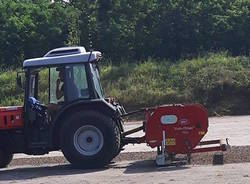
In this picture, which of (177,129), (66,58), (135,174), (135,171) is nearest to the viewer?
(135,174)

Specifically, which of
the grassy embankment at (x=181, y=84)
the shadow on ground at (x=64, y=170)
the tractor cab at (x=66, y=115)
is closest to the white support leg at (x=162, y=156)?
the shadow on ground at (x=64, y=170)

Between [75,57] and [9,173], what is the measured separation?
2.82 meters

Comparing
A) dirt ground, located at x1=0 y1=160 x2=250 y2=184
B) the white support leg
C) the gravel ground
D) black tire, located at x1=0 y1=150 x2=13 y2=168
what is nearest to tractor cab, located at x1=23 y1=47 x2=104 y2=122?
black tire, located at x1=0 y1=150 x2=13 y2=168

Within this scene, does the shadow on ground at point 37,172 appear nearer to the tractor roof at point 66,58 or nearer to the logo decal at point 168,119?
the logo decal at point 168,119

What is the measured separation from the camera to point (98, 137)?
15055 millimetres

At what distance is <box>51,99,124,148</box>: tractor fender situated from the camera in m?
15.0

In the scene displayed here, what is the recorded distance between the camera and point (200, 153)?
15.9 m

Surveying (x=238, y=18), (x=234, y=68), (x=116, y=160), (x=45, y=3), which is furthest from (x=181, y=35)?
(x=116, y=160)

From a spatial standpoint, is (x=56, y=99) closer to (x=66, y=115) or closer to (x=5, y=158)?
(x=66, y=115)

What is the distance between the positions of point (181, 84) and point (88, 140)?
76.7 ft

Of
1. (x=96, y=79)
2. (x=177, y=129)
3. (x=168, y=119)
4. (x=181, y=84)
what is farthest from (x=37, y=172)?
(x=181, y=84)

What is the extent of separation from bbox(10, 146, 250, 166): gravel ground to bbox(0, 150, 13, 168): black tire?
905 millimetres

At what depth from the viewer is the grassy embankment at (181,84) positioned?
36.1 metres

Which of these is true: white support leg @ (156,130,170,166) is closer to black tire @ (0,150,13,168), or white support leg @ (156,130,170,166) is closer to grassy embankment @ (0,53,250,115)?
black tire @ (0,150,13,168)
